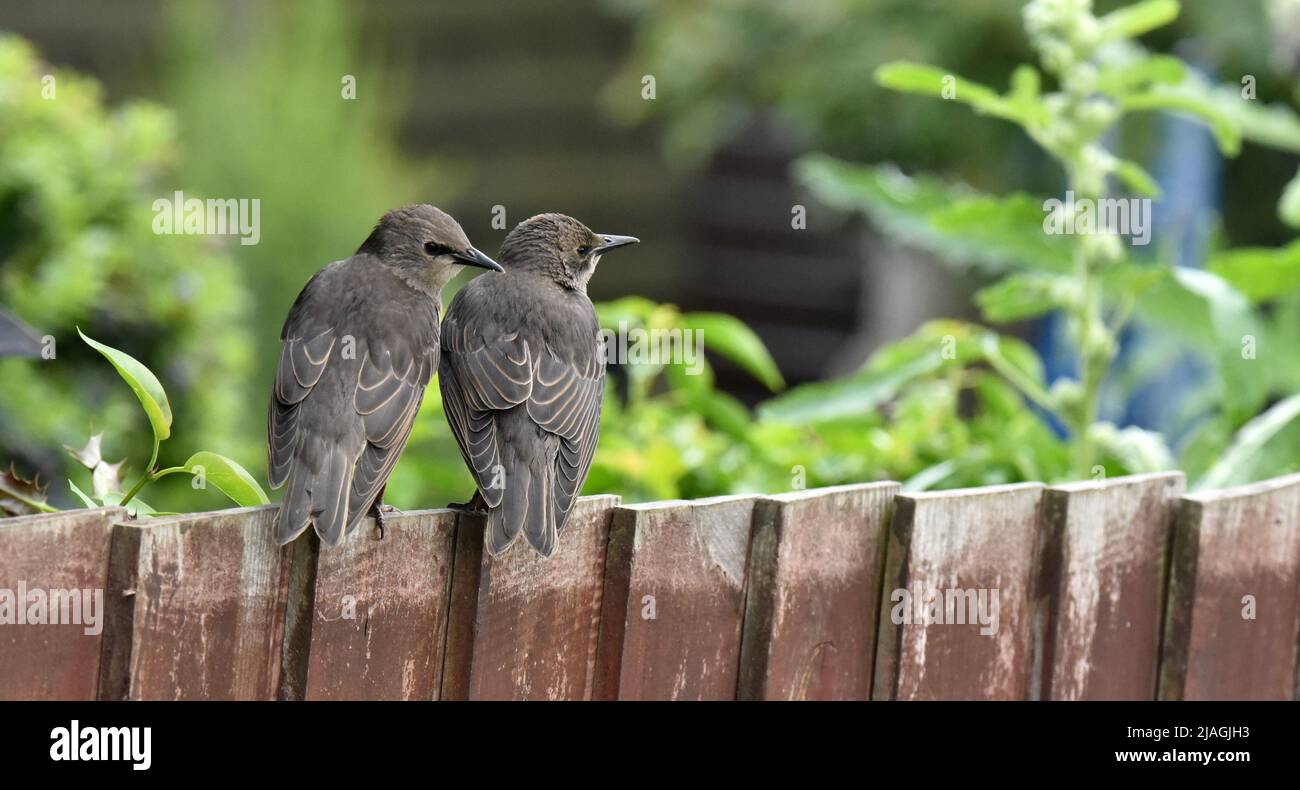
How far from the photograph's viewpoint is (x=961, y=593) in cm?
261

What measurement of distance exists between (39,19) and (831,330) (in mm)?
5762

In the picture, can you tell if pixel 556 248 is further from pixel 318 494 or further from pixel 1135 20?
pixel 1135 20

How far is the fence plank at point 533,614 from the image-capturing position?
2.31 meters

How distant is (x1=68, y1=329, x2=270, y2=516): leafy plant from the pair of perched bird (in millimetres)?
68

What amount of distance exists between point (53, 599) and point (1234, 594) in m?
2.09

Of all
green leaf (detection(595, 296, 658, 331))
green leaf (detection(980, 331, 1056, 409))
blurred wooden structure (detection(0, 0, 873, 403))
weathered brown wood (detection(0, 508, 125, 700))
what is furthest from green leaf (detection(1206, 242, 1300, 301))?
blurred wooden structure (detection(0, 0, 873, 403))

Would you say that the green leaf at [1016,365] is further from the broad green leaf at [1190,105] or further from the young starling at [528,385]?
the young starling at [528,385]

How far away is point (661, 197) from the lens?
35.3 ft

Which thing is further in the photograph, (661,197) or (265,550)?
(661,197)

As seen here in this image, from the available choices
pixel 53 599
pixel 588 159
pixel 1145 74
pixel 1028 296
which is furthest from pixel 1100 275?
pixel 588 159

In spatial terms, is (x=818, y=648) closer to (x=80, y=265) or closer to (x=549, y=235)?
(x=549, y=235)

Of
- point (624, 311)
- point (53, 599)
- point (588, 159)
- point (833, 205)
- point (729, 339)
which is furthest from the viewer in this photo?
point (588, 159)
